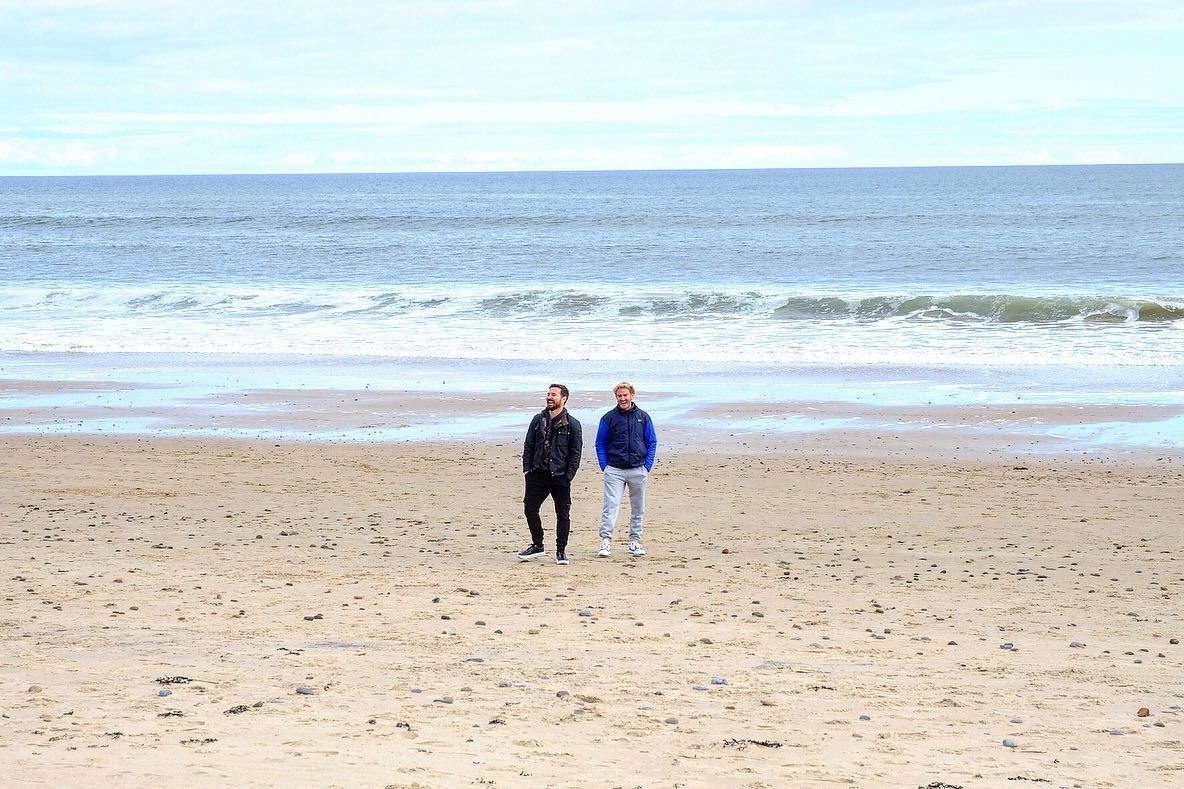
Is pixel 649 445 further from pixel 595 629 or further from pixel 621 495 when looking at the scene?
pixel 595 629

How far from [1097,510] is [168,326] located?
968 inches

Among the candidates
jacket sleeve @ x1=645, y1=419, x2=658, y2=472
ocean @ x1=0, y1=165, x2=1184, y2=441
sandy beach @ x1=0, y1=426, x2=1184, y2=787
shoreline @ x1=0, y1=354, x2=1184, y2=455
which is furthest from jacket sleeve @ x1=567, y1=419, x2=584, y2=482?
ocean @ x1=0, y1=165, x2=1184, y2=441

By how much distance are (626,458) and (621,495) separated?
0.97 ft

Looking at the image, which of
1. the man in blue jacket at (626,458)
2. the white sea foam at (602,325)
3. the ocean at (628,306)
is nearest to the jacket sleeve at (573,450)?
the man in blue jacket at (626,458)

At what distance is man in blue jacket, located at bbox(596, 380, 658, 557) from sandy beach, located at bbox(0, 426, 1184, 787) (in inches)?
9.3

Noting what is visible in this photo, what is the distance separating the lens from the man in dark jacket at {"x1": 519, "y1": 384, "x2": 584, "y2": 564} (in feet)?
32.5

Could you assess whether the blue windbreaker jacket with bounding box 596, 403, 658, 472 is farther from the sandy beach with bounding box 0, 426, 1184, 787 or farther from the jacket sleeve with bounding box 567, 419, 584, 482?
the sandy beach with bounding box 0, 426, 1184, 787

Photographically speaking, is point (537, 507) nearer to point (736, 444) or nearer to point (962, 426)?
point (736, 444)

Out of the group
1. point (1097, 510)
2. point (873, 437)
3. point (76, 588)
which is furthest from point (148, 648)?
point (873, 437)

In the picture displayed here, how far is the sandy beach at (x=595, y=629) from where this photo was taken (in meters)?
5.37

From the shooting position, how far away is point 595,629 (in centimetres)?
771

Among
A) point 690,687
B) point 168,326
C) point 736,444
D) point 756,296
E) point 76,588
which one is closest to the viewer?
point 690,687

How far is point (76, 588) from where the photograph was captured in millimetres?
8531

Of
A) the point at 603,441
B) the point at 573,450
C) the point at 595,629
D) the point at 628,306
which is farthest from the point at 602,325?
the point at 595,629
